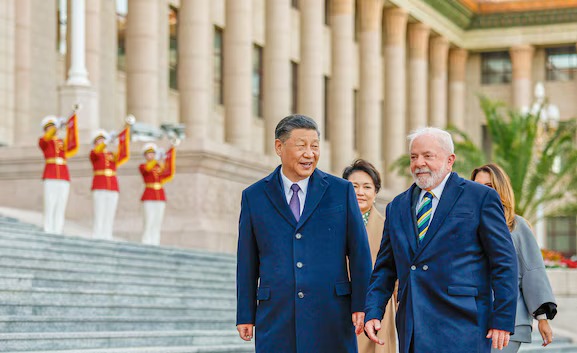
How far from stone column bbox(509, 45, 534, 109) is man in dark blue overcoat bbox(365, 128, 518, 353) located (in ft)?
162

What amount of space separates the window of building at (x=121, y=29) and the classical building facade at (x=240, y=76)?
0.11 feet

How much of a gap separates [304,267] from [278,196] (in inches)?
Answer: 16.3

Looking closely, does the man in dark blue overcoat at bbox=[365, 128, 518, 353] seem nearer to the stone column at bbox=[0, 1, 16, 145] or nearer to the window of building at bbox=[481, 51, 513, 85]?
the stone column at bbox=[0, 1, 16, 145]

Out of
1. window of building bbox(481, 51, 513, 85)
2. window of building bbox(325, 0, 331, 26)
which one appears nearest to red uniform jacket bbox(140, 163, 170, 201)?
window of building bbox(325, 0, 331, 26)

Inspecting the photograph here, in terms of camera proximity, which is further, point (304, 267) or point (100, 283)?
point (100, 283)

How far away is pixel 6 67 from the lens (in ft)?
98.0

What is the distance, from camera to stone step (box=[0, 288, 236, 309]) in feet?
47.4

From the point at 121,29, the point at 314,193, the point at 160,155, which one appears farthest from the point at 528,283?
the point at 121,29

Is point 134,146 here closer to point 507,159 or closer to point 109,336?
point 507,159

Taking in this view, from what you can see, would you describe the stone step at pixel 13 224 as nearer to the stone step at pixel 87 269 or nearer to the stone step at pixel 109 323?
the stone step at pixel 87 269

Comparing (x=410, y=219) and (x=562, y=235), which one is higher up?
(x=562, y=235)

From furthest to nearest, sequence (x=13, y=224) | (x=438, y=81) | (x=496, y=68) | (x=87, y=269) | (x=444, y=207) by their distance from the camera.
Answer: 1. (x=496, y=68)
2. (x=438, y=81)
3. (x=13, y=224)
4. (x=87, y=269)
5. (x=444, y=207)

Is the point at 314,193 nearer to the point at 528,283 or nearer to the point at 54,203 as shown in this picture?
the point at 528,283

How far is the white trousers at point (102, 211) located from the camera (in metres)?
21.8
